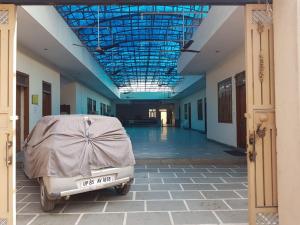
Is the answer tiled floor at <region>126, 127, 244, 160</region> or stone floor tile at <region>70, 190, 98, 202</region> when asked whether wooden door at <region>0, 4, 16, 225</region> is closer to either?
stone floor tile at <region>70, 190, 98, 202</region>

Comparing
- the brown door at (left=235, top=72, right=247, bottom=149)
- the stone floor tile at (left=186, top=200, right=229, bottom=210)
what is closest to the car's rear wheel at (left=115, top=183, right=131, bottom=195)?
the stone floor tile at (left=186, top=200, right=229, bottom=210)

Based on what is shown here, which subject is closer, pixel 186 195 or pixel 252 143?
pixel 252 143

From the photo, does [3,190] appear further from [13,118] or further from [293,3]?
[293,3]

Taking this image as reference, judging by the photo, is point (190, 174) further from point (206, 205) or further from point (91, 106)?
point (91, 106)

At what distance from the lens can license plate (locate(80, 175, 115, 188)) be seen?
390cm

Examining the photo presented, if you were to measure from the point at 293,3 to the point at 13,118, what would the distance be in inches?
106

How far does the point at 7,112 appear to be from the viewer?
269 centimetres

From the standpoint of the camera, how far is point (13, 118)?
268 cm

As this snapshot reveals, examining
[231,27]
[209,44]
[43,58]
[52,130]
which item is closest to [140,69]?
[43,58]

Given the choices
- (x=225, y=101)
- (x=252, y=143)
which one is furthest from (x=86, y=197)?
(x=225, y=101)

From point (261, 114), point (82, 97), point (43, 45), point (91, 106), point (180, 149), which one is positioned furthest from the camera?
point (91, 106)

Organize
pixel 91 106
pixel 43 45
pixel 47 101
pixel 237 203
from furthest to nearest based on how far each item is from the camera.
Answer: pixel 91 106, pixel 47 101, pixel 43 45, pixel 237 203

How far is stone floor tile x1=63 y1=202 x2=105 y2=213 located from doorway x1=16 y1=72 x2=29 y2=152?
5451 millimetres

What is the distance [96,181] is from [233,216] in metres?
1.95
